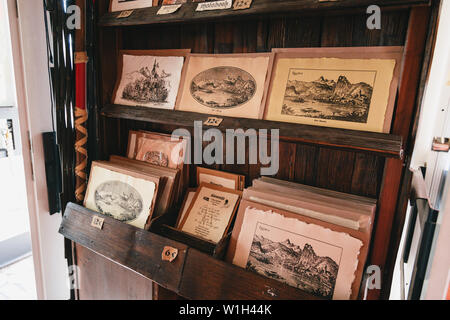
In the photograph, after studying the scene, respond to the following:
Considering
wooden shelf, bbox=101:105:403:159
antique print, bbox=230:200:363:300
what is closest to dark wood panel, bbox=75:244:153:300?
antique print, bbox=230:200:363:300

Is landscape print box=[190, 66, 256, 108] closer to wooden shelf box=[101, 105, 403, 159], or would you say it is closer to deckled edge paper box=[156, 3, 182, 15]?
wooden shelf box=[101, 105, 403, 159]

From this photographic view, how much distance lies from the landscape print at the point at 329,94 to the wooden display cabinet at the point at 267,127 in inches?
2.9

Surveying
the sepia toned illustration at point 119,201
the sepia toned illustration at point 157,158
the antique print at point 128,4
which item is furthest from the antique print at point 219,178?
the antique print at point 128,4

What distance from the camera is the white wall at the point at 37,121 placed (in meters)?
1.28

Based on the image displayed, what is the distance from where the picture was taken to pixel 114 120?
1439 millimetres

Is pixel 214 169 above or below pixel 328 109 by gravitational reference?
below

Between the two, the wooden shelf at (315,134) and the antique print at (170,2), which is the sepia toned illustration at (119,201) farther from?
the antique print at (170,2)

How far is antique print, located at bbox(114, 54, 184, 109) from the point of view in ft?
3.99

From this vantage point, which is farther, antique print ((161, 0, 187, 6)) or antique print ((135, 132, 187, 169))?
antique print ((135, 132, 187, 169))

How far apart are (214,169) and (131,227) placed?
426 millimetres

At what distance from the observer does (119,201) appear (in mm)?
1270

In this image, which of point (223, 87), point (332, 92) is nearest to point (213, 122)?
point (223, 87)
